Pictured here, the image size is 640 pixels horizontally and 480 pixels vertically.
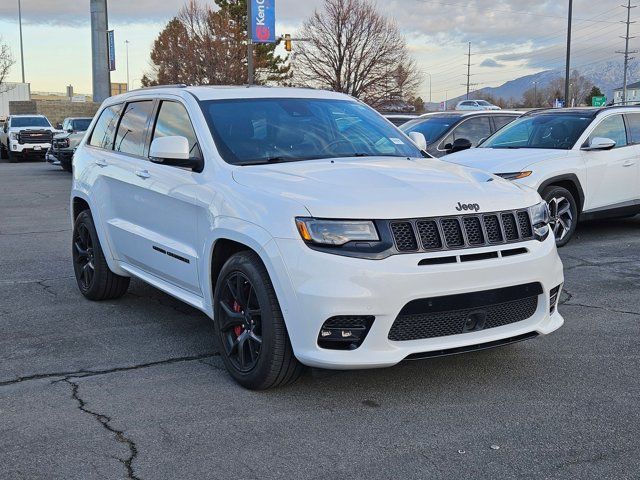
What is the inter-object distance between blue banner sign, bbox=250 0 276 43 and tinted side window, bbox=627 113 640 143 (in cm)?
1823

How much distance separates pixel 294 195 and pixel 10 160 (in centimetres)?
2890

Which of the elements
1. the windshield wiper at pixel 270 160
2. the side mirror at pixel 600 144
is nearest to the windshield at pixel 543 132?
the side mirror at pixel 600 144

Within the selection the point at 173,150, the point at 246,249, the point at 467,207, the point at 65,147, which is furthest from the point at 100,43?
the point at 467,207

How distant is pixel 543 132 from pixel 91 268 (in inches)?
241

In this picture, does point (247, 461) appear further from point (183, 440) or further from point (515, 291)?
point (515, 291)

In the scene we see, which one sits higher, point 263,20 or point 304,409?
point 263,20

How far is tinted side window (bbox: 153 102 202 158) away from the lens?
201 inches

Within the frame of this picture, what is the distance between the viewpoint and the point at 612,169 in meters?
9.61

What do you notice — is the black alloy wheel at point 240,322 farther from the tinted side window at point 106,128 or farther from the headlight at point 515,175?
the headlight at point 515,175

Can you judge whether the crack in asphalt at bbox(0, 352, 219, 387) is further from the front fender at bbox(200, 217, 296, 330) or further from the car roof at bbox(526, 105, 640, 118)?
the car roof at bbox(526, 105, 640, 118)

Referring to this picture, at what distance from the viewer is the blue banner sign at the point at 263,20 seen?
2652cm

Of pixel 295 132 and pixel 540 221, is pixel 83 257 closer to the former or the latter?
pixel 295 132

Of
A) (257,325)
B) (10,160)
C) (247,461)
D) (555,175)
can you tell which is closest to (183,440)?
(247,461)

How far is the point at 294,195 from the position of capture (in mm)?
4133
